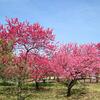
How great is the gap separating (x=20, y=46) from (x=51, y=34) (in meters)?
4.25

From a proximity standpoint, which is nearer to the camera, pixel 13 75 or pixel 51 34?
pixel 13 75

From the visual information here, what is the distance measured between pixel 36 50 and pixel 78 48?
18.6 feet

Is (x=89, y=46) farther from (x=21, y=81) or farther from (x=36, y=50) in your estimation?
(x=21, y=81)

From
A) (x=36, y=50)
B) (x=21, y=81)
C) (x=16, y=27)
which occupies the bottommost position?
(x=21, y=81)

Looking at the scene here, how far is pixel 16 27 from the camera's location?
3628 centimetres

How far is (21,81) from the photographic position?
25422 mm

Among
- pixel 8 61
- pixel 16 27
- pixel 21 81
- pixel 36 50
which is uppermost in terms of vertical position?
pixel 16 27

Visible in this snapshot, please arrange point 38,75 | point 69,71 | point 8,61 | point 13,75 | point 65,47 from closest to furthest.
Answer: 1. point 8,61
2. point 13,75
3. point 69,71
4. point 38,75
5. point 65,47

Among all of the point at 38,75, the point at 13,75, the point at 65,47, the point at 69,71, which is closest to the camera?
the point at 13,75

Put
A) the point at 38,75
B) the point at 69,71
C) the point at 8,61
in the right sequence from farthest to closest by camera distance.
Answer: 1. the point at 38,75
2. the point at 69,71
3. the point at 8,61

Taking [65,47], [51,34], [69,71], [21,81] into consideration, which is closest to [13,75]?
[21,81]

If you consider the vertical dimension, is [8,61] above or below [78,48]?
below

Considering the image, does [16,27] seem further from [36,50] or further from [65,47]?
[65,47]

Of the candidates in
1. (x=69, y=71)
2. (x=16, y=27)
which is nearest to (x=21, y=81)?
(x=69, y=71)
